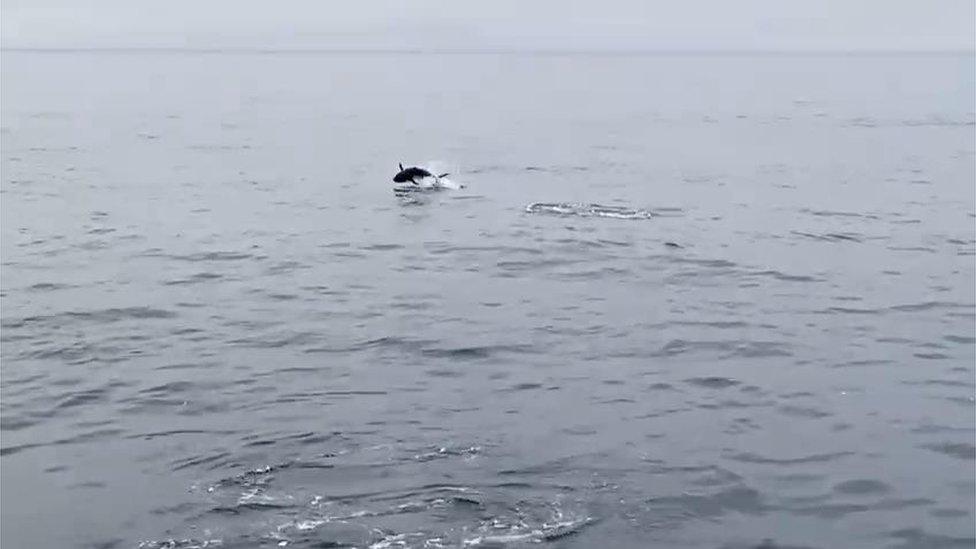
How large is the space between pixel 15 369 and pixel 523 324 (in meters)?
8.31

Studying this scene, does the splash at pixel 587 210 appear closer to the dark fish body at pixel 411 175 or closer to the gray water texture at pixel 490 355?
the gray water texture at pixel 490 355

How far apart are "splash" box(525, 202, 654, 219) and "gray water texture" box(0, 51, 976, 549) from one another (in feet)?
0.61

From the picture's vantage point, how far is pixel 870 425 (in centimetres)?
1634

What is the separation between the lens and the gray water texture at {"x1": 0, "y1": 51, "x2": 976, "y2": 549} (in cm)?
1364

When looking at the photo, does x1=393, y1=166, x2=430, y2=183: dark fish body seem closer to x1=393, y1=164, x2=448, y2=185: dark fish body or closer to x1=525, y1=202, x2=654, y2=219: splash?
x1=393, y1=164, x2=448, y2=185: dark fish body

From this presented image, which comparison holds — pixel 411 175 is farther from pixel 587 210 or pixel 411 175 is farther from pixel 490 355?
pixel 490 355

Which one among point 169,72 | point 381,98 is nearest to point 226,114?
point 381,98

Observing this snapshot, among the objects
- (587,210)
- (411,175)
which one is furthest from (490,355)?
(411,175)

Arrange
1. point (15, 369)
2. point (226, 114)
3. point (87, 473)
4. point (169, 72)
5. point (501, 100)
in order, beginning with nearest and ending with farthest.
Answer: point (87, 473), point (15, 369), point (226, 114), point (501, 100), point (169, 72)

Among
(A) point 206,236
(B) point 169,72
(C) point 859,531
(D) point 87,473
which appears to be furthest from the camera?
(B) point 169,72

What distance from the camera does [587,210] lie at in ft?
109

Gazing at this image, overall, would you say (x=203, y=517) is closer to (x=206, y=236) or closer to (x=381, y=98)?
(x=206, y=236)

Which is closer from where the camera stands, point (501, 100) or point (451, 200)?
point (451, 200)

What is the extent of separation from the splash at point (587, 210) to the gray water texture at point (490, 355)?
185 mm
